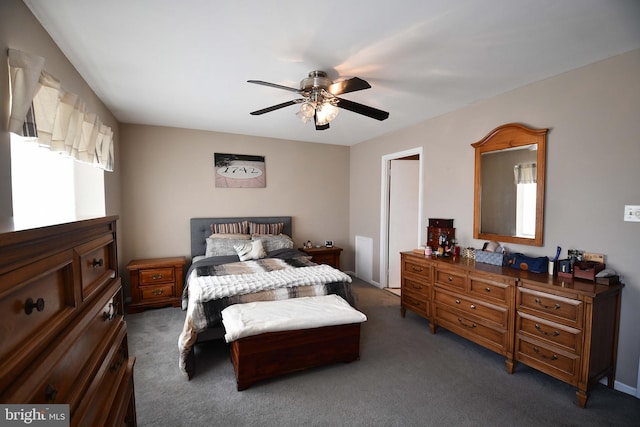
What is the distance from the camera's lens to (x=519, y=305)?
230cm

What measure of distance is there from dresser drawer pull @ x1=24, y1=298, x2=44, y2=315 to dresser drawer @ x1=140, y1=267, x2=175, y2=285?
3429mm

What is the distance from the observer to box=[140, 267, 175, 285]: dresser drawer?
3.66 metres

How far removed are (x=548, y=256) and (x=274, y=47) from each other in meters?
2.91

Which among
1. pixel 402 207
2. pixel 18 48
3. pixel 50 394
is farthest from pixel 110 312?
pixel 402 207

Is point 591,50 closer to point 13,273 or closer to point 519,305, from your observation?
point 519,305

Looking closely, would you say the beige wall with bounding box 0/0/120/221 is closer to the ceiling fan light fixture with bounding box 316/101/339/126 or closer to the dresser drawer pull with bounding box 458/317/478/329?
the ceiling fan light fixture with bounding box 316/101/339/126

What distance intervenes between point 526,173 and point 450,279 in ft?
4.07

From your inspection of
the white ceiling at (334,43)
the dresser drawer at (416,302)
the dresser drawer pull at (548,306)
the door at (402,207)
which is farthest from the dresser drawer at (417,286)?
the white ceiling at (334,43)

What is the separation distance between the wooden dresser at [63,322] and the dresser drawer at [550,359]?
271 centimetres

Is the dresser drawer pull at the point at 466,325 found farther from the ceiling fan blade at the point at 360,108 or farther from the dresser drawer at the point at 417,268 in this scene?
the ceiling fan blade at the point at 360,108

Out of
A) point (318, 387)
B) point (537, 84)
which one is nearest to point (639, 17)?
point (537, 84)

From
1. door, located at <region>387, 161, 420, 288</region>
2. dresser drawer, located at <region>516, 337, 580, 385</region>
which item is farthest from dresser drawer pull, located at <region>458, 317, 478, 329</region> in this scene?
door, located at <region>387, 161, 420, 288</region>

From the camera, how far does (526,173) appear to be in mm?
2682

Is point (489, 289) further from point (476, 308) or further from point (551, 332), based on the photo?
point (551, 332)
